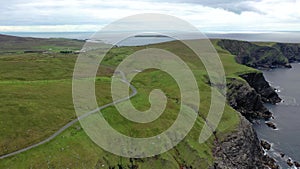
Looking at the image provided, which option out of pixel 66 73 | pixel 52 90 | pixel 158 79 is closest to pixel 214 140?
pixel 52 90

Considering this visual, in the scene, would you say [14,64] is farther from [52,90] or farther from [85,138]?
[85,138]

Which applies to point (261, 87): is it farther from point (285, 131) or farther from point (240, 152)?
point (240, 152)

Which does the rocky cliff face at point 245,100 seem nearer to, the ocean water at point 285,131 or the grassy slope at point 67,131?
the ocean water at point 285,131

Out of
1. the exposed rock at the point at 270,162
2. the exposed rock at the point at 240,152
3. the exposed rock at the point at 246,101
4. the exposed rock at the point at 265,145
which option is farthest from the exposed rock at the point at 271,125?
the exposed rock at the point at 240,152

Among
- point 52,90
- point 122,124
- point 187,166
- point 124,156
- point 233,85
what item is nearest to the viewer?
point 124,156

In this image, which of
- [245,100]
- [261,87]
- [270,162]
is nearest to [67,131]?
[270,162]

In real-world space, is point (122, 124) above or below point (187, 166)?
above
